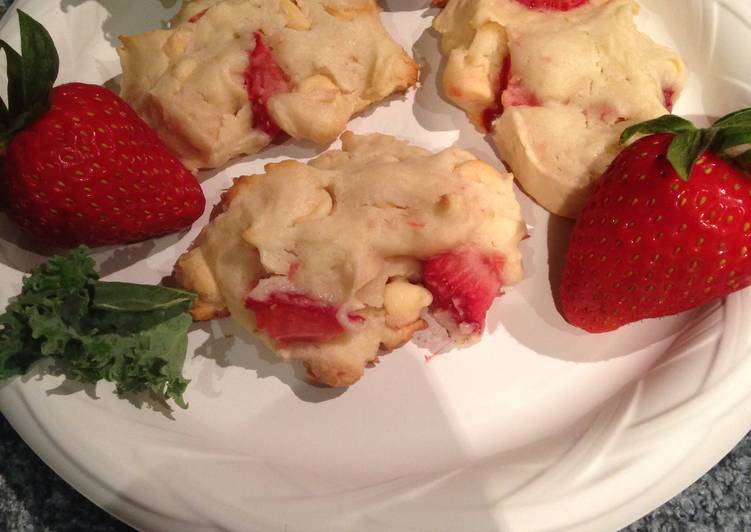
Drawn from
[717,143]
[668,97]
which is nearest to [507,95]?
[668,97]

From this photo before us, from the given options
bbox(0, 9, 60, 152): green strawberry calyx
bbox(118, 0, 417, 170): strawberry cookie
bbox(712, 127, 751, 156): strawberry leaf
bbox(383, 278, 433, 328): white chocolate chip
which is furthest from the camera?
bbox(118, 0, 417, 170): strawberry cookie

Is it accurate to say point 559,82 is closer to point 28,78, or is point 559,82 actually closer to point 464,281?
point 464,281

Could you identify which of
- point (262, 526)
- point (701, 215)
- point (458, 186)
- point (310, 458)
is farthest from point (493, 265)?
point (262, 526)

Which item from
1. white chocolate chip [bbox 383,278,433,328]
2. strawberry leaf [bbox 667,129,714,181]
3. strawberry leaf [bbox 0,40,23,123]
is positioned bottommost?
white chocolate chip [bbox 383,278,433,328]

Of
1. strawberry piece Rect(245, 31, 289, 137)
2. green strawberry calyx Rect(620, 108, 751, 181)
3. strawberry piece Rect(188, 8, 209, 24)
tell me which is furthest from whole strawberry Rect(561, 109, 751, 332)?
strawberry piece Rect(188, 8, 209, 24)

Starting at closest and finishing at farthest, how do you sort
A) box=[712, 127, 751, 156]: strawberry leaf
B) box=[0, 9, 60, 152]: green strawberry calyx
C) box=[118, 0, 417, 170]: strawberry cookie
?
box=[712, 127, 751, 156]: strawberry leaf
box=[0, 9, 60, 152]: green strawberry calyx
box=[118, 0, 417, 170]: strawberry cookie

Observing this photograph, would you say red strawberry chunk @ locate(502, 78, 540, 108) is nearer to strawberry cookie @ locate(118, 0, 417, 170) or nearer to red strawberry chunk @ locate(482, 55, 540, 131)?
red strawberry chunk @ locate(482, 55, 540, 131)

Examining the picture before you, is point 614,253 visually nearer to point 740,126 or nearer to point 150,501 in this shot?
point 740,126

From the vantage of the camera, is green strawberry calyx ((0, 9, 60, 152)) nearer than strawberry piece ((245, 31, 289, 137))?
Yes
